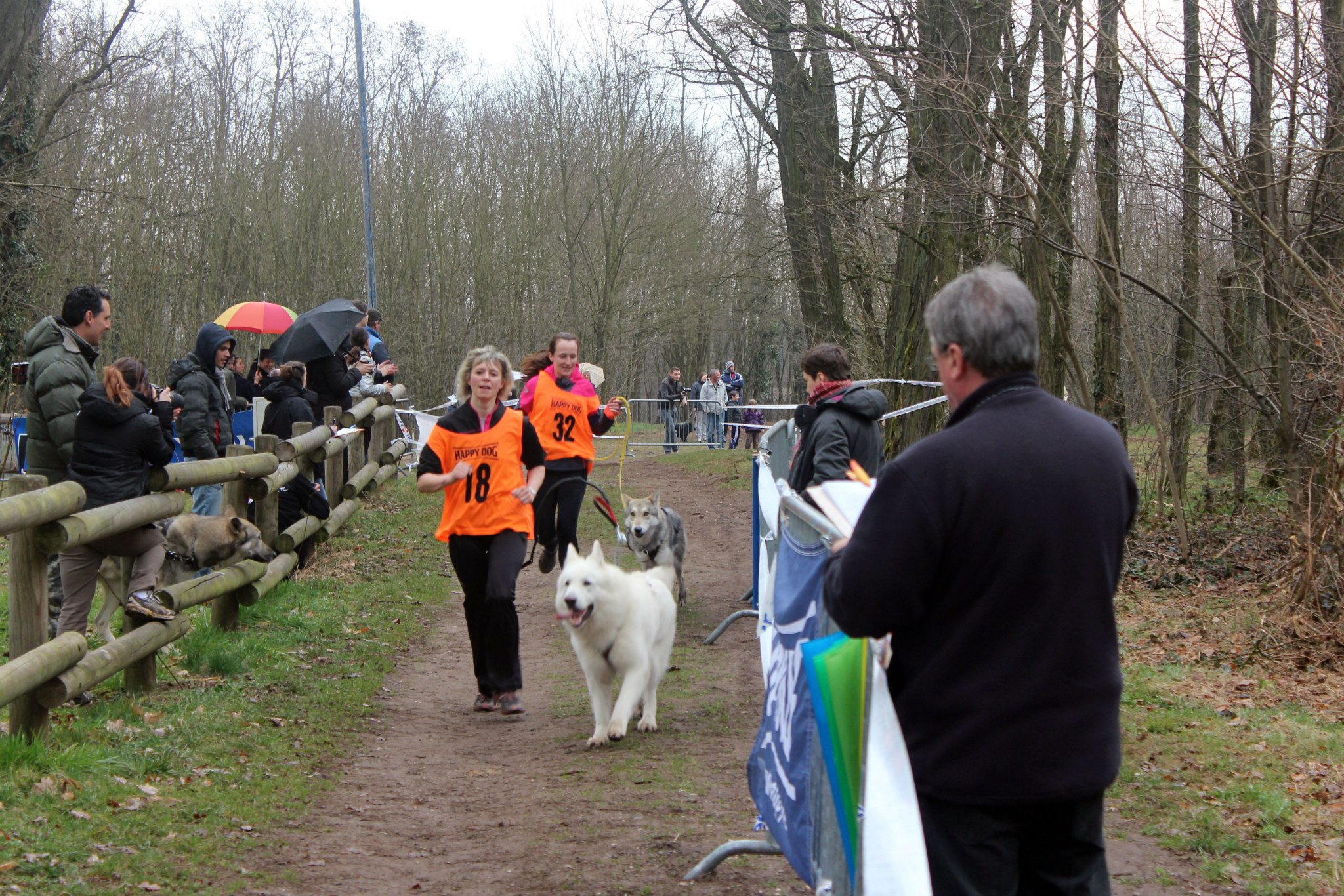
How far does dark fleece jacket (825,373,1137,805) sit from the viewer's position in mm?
2281

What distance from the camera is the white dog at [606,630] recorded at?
586 cm

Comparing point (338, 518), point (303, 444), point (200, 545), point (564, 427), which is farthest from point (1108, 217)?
point (200, 545)

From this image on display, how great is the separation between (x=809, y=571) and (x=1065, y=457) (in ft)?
3.58

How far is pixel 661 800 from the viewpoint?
5.09 metres

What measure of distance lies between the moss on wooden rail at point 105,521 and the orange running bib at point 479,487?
150cm

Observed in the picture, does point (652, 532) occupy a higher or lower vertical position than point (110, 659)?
higher

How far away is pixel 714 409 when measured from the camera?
26.8 m

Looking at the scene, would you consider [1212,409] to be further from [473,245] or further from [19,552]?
[473,245]

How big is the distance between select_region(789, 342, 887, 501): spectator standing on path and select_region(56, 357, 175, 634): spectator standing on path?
369cm

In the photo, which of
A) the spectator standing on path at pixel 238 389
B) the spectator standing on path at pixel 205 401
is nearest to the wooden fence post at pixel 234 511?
the spectator standing on path at pixel 205 401

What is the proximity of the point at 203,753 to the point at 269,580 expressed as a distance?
9.87ft

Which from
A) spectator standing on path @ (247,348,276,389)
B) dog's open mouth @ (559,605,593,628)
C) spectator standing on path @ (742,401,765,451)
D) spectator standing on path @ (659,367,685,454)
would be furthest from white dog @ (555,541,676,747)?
spectator standing on path @ (659,367,685,454)

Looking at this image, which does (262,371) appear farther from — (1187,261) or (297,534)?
(1187,261)

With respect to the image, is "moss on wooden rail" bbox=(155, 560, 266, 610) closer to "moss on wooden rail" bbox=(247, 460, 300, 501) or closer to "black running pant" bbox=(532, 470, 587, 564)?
"moss on wooden rail" bbox=(247, 460, 300, 501)
